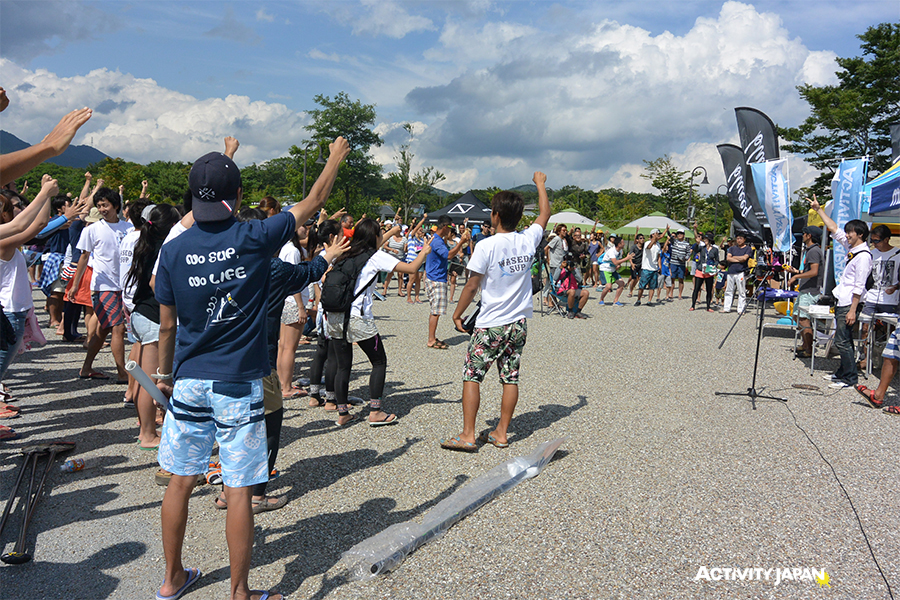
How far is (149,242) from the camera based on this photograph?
391cm

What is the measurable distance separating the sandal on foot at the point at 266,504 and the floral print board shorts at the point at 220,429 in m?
1.13

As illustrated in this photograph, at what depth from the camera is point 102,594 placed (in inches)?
104

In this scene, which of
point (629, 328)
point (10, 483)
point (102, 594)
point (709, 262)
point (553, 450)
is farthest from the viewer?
point (709, 262)

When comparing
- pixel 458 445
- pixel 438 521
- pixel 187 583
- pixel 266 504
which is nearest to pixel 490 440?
pixel 458 445

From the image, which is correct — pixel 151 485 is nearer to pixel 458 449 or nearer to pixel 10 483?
pixel 10 483

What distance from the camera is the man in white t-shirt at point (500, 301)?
432cm

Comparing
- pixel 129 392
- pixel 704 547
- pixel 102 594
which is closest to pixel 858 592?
pixel 704 547

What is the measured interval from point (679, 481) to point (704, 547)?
91cm

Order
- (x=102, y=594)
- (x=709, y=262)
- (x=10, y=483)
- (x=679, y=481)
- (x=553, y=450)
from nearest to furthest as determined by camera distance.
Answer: (x=102, y=594)
(x=10, y=483)
(x=679, y=481)
(x=553, y=450)
(x=709, y=262)

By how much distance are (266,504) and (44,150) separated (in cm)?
230

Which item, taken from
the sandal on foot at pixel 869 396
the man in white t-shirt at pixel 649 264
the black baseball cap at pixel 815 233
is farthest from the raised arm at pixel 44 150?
the man in white t-shirt at pixel 649 264

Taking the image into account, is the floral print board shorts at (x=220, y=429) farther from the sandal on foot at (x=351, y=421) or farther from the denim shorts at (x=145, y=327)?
the sandal on foot at (x=351, y=421)

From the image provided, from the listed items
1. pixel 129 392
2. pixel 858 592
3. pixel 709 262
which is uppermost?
pixel 709 262

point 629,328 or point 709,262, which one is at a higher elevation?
point 709,262
